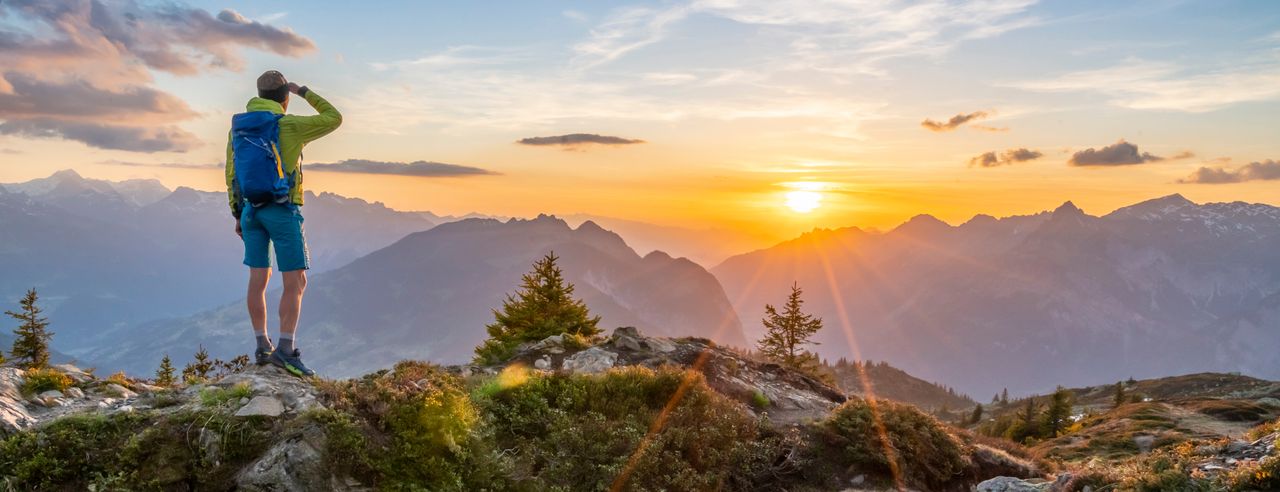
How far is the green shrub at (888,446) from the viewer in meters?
10.4

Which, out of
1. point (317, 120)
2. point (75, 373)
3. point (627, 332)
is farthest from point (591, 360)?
point (75, 373)

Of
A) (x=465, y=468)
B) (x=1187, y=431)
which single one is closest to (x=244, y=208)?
(x=465, y=468)

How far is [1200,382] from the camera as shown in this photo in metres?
101

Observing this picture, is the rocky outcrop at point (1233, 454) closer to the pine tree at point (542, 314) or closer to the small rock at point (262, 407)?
Answer: the small rock at point (262, 407)

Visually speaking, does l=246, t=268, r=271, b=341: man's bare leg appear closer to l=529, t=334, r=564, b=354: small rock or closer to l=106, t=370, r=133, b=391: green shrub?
l=106, t=370, r=133, b=391: green shrub

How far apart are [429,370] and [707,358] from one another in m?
7.75

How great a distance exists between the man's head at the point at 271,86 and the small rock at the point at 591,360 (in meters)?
8.81

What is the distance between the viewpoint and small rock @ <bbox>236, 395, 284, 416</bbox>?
7369 millimetres

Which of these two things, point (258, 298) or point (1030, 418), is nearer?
point (258, 298)

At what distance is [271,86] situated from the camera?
9.17 meters

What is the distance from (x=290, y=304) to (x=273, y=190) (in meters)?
1.70

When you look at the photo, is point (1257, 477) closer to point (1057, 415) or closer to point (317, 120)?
point (317, 120)

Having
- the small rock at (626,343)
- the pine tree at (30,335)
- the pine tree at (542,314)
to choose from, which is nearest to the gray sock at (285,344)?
the small rock at (626,343)

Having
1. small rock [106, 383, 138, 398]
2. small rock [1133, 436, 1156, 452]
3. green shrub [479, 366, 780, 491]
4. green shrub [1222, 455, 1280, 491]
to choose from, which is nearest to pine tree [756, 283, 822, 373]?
small rock [1133, 436, 1156, 452]
